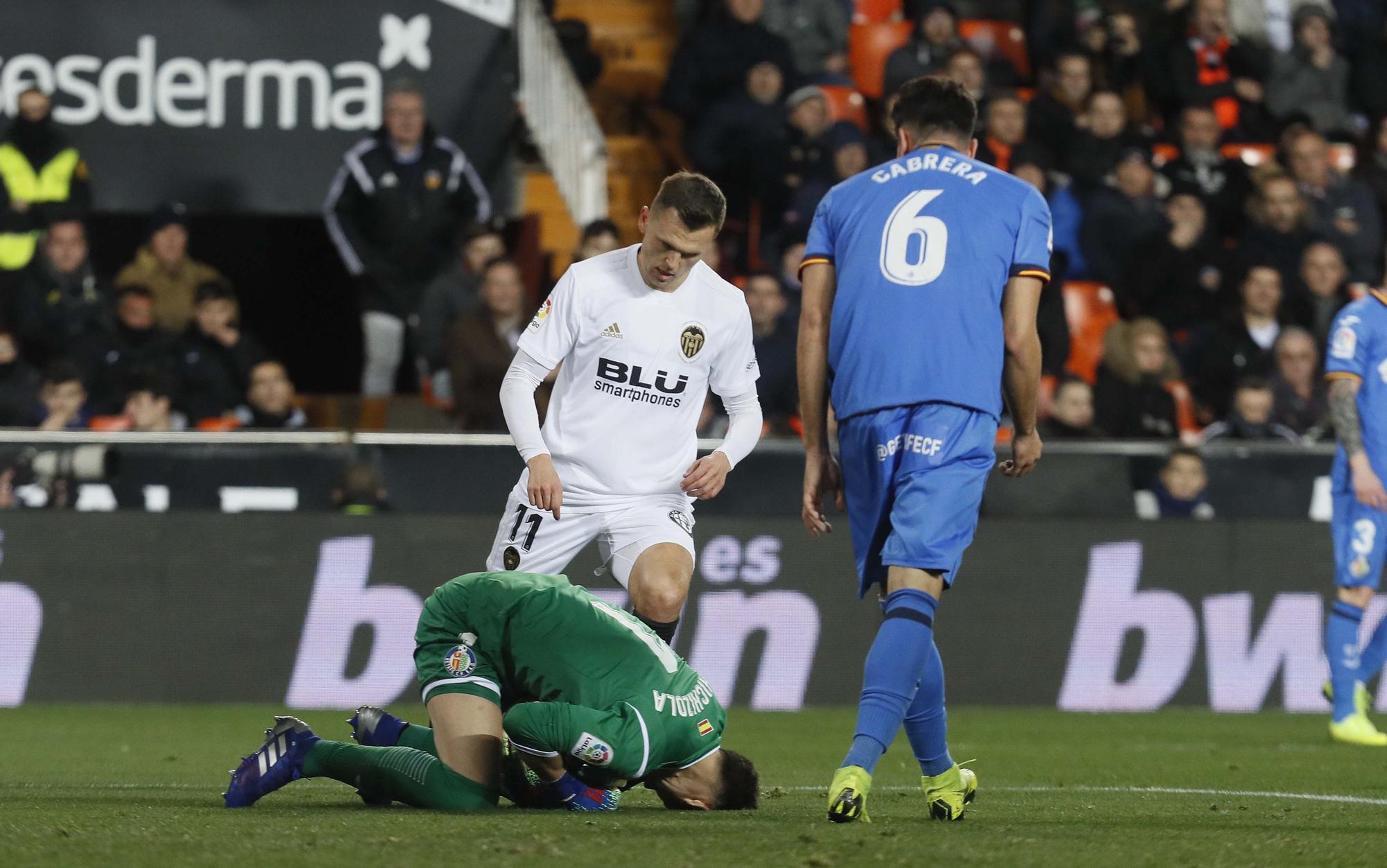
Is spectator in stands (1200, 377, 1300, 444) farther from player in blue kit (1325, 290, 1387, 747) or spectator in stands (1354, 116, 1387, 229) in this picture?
spectator in stands (1354, 116, 1387, 229)

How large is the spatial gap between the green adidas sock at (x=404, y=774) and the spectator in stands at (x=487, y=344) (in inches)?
238

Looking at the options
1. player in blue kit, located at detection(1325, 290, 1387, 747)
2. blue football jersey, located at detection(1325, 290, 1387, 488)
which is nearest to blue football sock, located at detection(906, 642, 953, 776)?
player in blue kit, located at detection(1325, 290, 1387, 747)

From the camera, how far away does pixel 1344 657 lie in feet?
32.3

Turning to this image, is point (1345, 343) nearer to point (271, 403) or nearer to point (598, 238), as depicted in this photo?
point (598, 238)

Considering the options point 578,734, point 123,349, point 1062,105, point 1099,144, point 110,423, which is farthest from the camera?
point 1062,105

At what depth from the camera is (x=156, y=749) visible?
29.0ft

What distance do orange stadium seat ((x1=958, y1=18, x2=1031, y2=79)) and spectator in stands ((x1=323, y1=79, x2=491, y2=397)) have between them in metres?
4.82

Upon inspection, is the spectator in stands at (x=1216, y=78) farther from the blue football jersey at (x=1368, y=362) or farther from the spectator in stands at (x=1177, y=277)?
the blue football jersey at (x=1368, y=362)

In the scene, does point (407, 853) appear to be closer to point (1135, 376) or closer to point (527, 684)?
point (527, 684)

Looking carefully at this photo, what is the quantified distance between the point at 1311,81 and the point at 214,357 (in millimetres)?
9052

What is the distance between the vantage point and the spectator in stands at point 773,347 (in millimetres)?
12164

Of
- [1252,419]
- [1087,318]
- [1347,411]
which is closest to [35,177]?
[1087,318]

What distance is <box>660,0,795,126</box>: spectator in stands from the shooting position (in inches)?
576

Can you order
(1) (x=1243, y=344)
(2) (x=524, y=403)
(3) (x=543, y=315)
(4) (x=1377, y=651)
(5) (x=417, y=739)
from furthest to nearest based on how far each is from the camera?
(1) (x=1243, y=344) < (4) (x=1377, y=651) < (3) (x=543, y=315) < (2) (x=524, y=403) < (5) (x=417, y=739)
